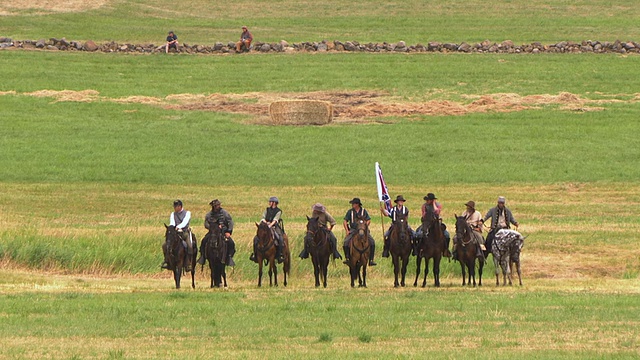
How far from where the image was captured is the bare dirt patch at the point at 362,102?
60156 mm

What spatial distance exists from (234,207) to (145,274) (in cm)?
807

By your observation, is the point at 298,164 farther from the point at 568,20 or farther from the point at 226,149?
the point at 568,20

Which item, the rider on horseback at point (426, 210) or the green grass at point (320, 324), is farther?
the rider on horseback at point (426, 210)

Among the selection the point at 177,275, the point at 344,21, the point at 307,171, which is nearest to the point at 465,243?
the point at 177,275

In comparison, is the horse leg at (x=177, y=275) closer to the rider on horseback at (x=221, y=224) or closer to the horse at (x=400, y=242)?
the rider on horseback at (x=221, y=224)

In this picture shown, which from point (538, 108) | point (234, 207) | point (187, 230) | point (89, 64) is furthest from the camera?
point (89, 64)

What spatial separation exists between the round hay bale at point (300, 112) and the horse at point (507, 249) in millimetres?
25335

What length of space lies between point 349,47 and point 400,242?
42.5 metres

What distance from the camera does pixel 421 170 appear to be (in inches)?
1964

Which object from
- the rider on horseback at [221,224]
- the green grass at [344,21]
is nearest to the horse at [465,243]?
the rider on horseback at [221,224]

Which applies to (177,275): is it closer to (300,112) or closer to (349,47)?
(300,112)

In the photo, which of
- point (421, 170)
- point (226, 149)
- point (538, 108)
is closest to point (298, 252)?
point (421, 170)

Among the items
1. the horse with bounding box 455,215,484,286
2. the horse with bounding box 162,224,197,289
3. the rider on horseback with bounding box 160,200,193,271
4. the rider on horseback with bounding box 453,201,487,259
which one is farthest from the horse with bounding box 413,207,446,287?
the horse with bounding box 162,224,197,289

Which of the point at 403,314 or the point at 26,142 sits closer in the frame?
the point at 403,314
